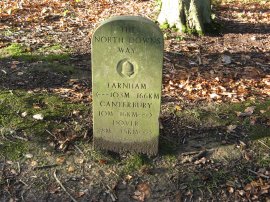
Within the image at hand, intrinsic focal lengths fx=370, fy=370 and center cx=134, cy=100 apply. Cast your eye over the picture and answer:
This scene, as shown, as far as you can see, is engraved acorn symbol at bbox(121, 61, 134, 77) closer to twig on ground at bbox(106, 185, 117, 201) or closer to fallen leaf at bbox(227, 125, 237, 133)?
twig on ground at bbox(106, 185, 117, 201)

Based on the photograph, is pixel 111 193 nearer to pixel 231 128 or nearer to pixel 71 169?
pixel 71 169

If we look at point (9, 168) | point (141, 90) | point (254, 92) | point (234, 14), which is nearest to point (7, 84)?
point (9, 168)

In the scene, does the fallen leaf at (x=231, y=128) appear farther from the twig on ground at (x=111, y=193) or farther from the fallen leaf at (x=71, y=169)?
the fallen leaf at (x=71, y=169)

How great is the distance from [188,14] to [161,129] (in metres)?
4.04

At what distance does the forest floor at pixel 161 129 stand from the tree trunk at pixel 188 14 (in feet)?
1.02

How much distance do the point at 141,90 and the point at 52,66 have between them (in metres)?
3.01

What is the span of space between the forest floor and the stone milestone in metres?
0.25

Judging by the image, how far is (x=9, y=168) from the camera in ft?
14.6

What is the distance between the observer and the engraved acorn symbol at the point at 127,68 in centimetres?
403

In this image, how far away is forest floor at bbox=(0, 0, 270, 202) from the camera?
426cm

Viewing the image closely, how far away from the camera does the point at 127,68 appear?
4.05 m

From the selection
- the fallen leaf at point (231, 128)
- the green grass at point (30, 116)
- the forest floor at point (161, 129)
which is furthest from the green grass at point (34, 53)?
the fallen leaf at point (231, 128)

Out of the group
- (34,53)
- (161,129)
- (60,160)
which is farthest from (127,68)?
(34,53)

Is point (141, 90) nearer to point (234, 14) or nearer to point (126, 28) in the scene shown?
point (126, 28)
